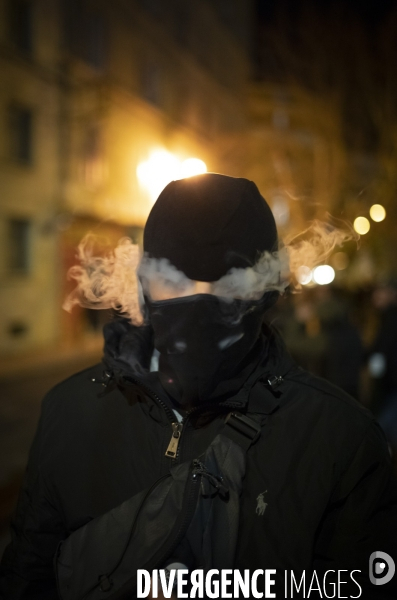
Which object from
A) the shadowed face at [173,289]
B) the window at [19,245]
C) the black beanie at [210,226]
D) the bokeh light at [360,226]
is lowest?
the shadowed face at [173,289]

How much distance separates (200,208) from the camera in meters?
1.41

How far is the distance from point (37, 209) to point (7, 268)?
1.94m

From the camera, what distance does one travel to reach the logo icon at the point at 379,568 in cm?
133

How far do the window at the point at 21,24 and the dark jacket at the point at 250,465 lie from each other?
15.5m

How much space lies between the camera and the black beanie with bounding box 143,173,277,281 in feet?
4.53

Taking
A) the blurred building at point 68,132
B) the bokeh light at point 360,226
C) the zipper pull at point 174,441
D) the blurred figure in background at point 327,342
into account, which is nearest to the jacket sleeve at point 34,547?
the zipper pull at point 174,441

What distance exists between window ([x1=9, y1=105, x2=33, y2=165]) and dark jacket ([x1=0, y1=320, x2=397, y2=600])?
47.5 feet

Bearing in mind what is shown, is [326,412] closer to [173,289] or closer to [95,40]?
[173,289]

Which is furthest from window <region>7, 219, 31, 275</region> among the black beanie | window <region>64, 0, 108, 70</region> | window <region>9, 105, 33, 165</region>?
the black beanie

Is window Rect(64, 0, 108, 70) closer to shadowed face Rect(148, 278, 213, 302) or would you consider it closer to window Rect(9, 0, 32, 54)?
window Rect(9, 0, 32, 54)

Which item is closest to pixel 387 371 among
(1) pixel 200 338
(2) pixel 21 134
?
(1) pixel 200 338

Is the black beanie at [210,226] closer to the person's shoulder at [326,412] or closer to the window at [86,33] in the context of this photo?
the person's shoulder at [326,412]

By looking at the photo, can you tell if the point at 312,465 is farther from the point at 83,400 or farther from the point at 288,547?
the point at 83,400

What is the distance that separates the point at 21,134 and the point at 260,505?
15.5 m
